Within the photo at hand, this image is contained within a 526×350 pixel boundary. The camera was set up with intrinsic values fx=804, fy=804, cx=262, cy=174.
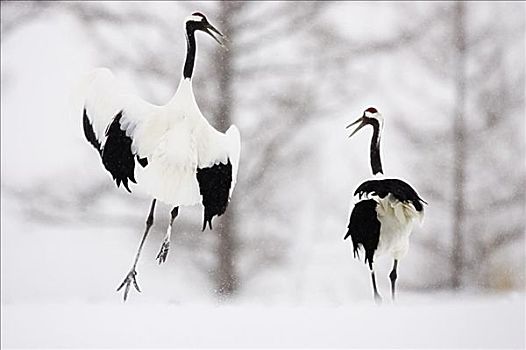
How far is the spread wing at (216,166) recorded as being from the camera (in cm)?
212

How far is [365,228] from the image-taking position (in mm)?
2125

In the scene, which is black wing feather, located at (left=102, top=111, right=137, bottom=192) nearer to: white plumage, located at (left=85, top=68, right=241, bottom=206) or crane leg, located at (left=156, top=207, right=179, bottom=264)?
white plumage, located at (left=85, top=68, right=241, bottom=206)

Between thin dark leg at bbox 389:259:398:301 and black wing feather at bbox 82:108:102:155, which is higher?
black wing feather at bbox 82:108:102:155

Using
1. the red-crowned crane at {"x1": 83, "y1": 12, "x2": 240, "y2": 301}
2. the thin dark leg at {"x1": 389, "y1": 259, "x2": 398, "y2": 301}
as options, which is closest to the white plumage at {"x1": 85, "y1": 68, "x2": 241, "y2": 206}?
the red-crowned crane at {"x1": 83, "y1": 12, "x2": 240, "y2": 301}

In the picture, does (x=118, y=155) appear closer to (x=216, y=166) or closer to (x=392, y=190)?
(x=216, y=166)

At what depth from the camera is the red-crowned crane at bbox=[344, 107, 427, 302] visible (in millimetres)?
2119

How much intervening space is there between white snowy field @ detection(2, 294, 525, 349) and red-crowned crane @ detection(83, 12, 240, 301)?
10 centimetres

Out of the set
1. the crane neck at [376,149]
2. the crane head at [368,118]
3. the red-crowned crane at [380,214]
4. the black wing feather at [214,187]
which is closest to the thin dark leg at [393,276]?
the red-crowned crane at [380,214]

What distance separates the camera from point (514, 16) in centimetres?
219

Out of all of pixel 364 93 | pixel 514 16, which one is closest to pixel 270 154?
pixel 364 93

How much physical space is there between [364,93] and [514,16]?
46 centimetres

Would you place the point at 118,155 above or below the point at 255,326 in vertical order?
above

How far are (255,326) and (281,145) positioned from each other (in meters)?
0.48

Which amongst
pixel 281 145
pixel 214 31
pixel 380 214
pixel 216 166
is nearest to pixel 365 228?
pixel 380 214
